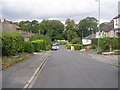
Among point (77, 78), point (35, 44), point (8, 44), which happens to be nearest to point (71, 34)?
point (35, 44)

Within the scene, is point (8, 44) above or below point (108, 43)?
above

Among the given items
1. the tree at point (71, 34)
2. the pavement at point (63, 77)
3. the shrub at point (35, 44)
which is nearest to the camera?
the pavement at point (63, 77)

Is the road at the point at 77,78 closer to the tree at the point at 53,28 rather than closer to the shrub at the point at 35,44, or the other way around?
the shrub at the point at 35,44

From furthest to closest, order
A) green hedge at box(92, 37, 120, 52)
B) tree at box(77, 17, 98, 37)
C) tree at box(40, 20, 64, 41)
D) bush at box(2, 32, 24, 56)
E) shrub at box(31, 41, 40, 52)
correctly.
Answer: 1. tree at box(77, 17, 98, 37)
2. tree at box(40, 20, 64, 41)
3. shrub at box(31, 41, 40, 52)
4. green hedge at box(92, 37, 120, 52)
5. bush at box(2, 32, 24, 56)

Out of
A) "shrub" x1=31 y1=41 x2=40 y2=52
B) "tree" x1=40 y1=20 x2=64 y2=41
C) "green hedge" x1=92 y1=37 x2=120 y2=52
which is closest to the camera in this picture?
"green hedge" x1=92 y1=37 x2=120 y2=52

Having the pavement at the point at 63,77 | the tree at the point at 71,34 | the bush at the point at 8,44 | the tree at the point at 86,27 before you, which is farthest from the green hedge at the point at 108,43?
the tree at the point at 86,27

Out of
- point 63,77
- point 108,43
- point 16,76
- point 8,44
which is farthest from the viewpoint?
point 108,43

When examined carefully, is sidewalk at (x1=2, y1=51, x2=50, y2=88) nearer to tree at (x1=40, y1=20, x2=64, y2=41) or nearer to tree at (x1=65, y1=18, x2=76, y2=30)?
tree at (x1=40, y1=20, x2=64, y2=41)

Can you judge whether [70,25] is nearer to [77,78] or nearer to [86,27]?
[86,27]

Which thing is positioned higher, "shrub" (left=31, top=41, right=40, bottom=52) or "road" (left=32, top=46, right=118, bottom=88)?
"shrub" (left=31, top=41, right=40, bottom=52)

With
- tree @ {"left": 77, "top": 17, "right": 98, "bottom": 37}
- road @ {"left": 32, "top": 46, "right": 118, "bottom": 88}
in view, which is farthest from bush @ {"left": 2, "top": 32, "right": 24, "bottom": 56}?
tree @ {"left": 77, "top": 17, "right": 98, "bottom": 37}

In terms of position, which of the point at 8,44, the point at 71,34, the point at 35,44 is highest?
the point at 71,34

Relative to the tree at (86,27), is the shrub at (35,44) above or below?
below

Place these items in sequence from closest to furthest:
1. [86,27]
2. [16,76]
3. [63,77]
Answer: [63,77] → [16,76] → [86,27]
